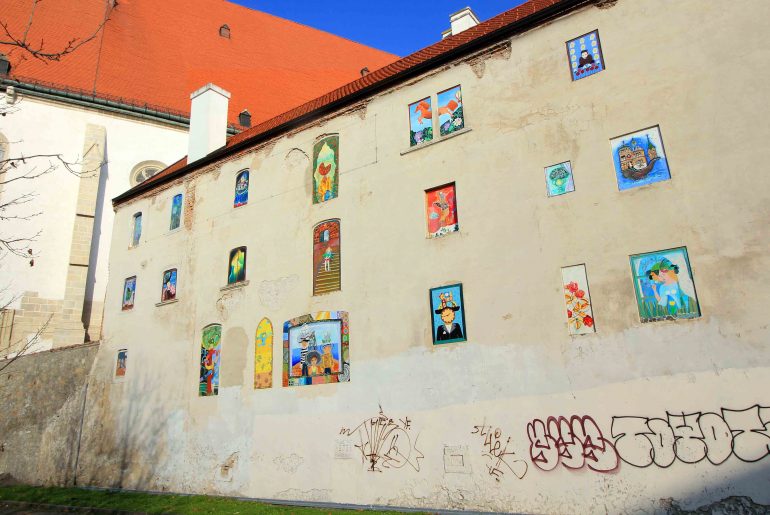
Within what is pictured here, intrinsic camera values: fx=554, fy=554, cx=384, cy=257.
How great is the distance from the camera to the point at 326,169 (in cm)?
1252

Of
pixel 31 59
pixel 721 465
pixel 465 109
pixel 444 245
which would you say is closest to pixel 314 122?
pixel 465 109

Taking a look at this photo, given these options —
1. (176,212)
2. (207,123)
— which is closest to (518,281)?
(176,212)

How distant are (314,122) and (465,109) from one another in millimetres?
4140

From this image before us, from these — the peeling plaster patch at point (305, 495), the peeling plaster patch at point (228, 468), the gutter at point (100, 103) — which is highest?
the gutter at point (100, 103)

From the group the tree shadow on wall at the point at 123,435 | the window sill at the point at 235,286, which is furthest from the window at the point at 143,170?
the window sill at the point at 235,286

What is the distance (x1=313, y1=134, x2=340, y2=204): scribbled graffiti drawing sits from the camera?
12273mm

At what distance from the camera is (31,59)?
77.2 feet

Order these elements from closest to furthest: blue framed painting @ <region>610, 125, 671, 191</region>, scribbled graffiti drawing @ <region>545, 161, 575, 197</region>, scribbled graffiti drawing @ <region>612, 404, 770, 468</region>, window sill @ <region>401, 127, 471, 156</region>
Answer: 1. scribbled graffiti drawing @ <region>612, 404, 770, 468</region>
2. blue framed painting @ <region>610, 125, 671, 191</region>
3. scribbled graffiti drawing @ <region>545, 161, 575, 197</region>
4. window sill @ <region>401, 127, 471, 156</region>

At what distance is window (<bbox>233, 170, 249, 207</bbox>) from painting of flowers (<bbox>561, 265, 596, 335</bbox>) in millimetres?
8550

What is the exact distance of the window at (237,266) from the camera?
1355 cm

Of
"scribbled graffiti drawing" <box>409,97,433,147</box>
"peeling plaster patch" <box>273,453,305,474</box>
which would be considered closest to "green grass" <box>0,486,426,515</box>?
"peeling plaster patch" <box>273,453,305,474</box>

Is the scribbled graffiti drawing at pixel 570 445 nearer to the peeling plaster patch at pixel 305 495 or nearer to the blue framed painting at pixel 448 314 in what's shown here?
the blue framed painting at pixel 448 314

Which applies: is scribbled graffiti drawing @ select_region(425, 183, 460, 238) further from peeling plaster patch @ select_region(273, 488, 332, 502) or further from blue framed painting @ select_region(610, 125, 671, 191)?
peeling plaster patch @ select_region(273, 488, 332, 502)

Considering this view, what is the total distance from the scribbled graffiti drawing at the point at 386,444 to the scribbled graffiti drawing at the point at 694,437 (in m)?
3.39
